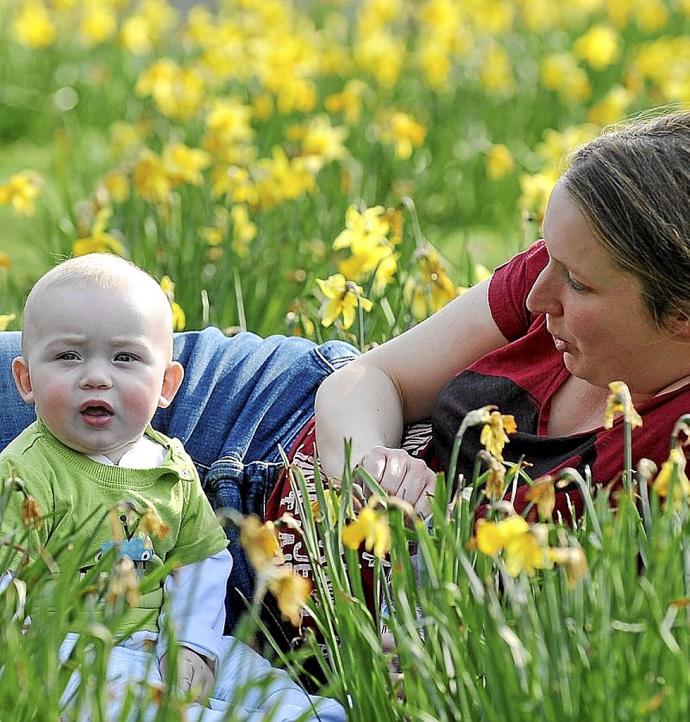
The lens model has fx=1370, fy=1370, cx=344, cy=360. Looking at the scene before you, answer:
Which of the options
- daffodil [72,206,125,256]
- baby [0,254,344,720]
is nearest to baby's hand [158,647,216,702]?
baby [0,254,344,720]

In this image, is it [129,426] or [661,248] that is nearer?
[661,248]

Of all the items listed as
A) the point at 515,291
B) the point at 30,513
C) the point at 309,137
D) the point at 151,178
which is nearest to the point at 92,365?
the point at 30,513

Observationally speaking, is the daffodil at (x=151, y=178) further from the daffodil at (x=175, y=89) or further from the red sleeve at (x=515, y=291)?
the red sleeve at (x=515, y=291)

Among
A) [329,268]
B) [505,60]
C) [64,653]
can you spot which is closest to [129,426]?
[64,653]

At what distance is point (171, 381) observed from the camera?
2.16m

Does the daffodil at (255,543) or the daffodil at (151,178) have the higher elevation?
the daffodil at (151,178)

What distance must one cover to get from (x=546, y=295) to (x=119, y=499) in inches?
26.8

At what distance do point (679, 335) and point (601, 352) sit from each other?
0.11 meters

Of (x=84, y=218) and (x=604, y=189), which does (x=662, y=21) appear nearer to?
(x=84, y=218)

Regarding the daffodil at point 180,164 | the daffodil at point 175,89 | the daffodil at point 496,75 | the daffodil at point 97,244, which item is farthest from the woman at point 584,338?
the daffodil at point 496,75

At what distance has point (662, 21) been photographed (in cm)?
655

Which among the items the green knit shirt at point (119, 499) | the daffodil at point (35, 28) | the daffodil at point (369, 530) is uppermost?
the daffodil at point (35, 28)

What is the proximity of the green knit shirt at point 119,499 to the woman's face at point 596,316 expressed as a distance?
1.94ft

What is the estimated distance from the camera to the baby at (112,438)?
1944mm
